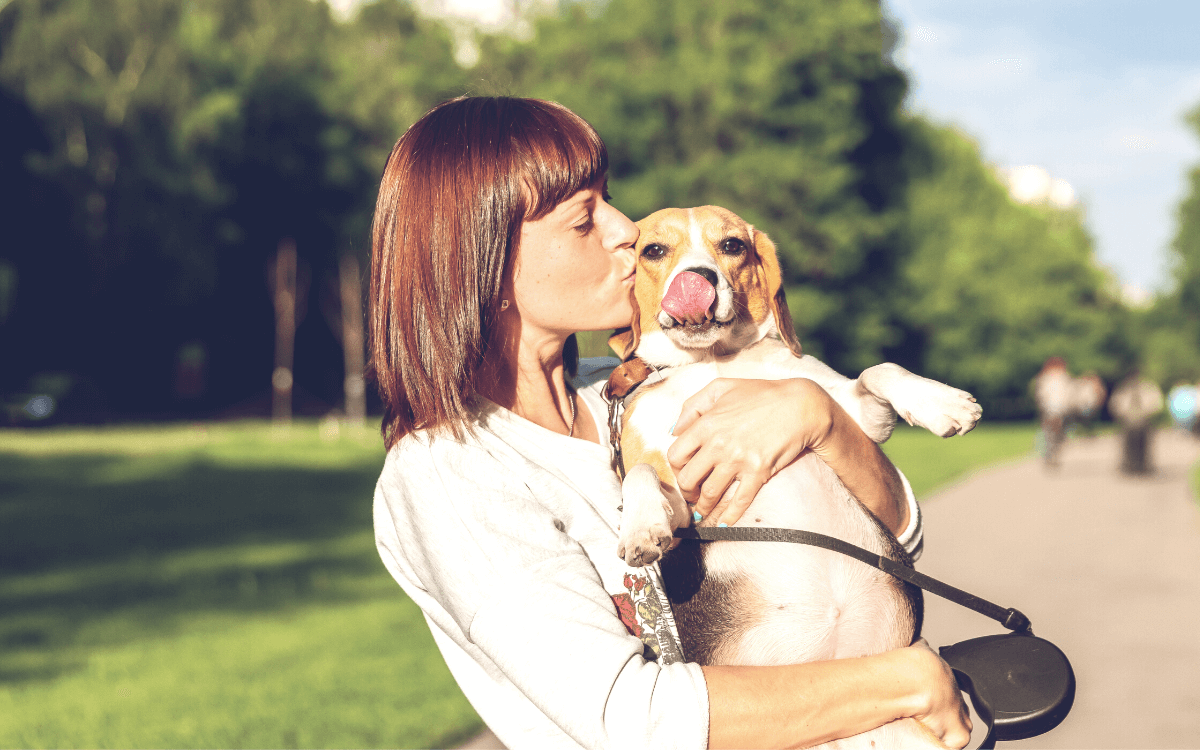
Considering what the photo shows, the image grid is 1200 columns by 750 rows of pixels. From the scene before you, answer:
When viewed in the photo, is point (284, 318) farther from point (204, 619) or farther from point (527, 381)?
point (527, 381)

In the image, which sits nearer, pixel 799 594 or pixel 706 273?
pixel 799 594

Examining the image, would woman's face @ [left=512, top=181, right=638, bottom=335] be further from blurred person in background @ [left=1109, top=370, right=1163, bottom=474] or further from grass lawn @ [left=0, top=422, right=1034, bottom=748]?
blurred person in background @ [left=1109, top=370, right=1163, bottom=474]

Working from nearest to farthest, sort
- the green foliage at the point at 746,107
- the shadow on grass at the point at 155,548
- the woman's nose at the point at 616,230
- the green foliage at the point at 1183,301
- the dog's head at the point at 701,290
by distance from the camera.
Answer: the woman's nose at the point at 616,230
the dog's head at the point at 701,290
the shadow on grass at the point at 155,548
the green foliage at the point at 746,107
the green foliage at the point at 1183,301

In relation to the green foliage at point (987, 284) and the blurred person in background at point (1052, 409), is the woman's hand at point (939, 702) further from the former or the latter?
the green foliage at point (987, 284)

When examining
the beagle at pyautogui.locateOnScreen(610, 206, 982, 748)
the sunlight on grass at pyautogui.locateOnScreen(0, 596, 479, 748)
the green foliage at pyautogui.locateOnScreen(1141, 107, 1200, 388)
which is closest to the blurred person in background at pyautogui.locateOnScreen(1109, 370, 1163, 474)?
the sunlight on grass at pyautogui.locateOnScreen(0, 596, 479, 748)

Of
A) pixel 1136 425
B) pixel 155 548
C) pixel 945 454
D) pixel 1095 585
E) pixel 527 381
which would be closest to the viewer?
pixel 527 381

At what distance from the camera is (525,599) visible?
1818 millimetres

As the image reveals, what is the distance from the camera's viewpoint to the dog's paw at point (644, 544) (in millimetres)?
1964

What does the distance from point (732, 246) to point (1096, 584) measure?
860 cm

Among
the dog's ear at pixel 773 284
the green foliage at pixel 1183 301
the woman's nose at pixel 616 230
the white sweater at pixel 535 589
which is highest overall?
the woman's nose at pixel 616 230

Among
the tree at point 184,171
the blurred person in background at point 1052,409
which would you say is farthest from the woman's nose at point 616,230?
the tree at point 184,171

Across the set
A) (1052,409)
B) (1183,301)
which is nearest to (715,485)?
(1052,409)

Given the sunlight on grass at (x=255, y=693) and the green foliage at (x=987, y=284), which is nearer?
the sunlight on grass at (x=255, y=693)

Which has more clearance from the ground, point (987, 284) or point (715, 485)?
point (715, 485)
